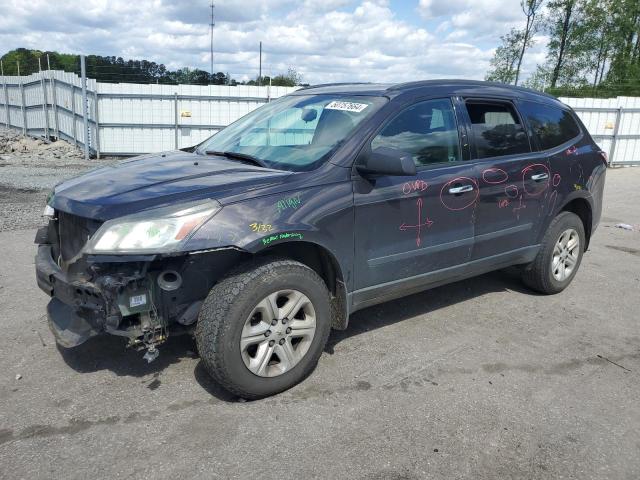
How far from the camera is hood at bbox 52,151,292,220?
9.73 feet

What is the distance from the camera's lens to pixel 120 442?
2.79 meters

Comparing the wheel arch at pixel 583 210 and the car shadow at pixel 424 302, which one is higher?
the wheel arch at pixel 583 210

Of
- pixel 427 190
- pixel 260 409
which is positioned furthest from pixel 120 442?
pixel 427 190

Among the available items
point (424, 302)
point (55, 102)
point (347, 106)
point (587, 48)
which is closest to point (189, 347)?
point (347, 106)

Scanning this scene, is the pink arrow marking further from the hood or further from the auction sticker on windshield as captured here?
the hood

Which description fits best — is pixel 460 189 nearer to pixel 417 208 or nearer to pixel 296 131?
pixel 417 208

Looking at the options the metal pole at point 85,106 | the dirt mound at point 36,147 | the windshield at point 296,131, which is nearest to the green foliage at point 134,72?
the metal pole at point 85,106

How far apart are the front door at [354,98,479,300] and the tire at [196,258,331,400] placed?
456 millimetres

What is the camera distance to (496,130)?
4484 millimetres

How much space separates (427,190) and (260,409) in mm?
1868

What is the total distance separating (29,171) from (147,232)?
12.4 m

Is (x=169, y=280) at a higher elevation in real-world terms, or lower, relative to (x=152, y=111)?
lower

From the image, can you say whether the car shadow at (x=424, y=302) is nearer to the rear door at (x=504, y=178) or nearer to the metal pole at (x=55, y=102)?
the rear door at (x=504, y=178)

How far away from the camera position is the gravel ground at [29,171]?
821 centimetres
